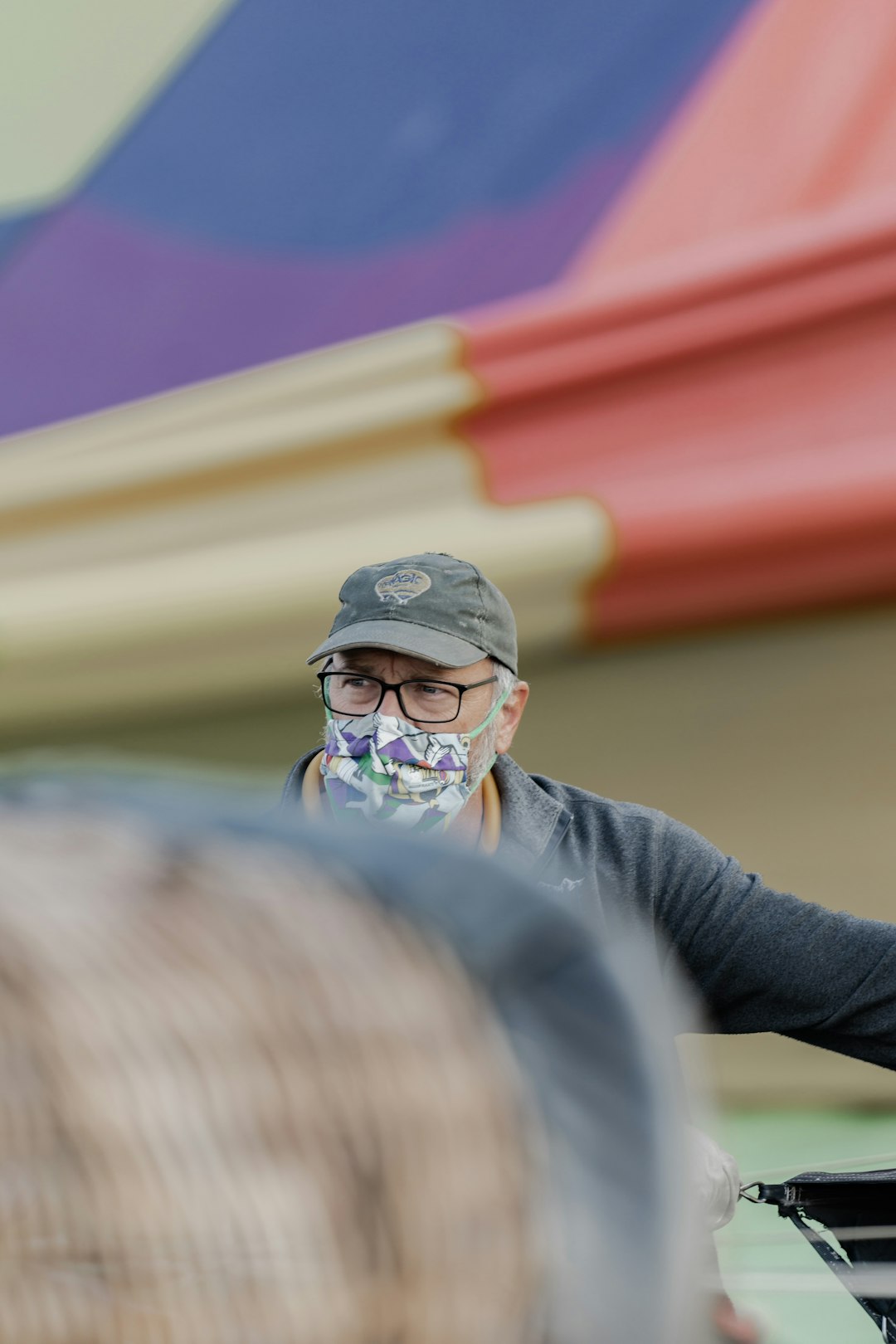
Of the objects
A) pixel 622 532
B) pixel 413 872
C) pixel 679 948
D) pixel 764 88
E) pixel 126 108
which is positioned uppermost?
pixel 126 108

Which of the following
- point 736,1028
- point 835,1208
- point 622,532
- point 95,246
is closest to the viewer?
point 835,1208

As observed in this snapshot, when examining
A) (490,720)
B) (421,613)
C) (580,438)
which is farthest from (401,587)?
(580,438)

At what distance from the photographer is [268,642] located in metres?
1.97

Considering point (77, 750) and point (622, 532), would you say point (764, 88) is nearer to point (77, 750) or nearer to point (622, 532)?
point (622, 532)

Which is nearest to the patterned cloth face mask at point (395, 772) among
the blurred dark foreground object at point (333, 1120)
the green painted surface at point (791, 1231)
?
the green painted surface at point (791, 1231)

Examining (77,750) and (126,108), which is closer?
(77,750)

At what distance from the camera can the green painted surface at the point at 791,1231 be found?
0.80 meters

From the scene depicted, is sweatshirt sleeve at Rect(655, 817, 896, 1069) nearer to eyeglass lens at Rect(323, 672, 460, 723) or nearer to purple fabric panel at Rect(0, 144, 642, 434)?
eyeglass lens at Rect(323, 672, 460, 723)

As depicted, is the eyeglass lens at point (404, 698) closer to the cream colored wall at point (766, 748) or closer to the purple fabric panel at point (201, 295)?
the cream colored wall at point (766, 748)

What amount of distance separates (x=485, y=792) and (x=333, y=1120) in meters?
1.03

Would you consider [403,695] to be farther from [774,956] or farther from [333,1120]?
[333,1120]

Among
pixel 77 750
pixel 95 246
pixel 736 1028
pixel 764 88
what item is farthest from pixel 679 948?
pixel 95 246

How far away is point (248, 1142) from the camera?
0.32 metres

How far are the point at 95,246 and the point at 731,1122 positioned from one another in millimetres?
1803
